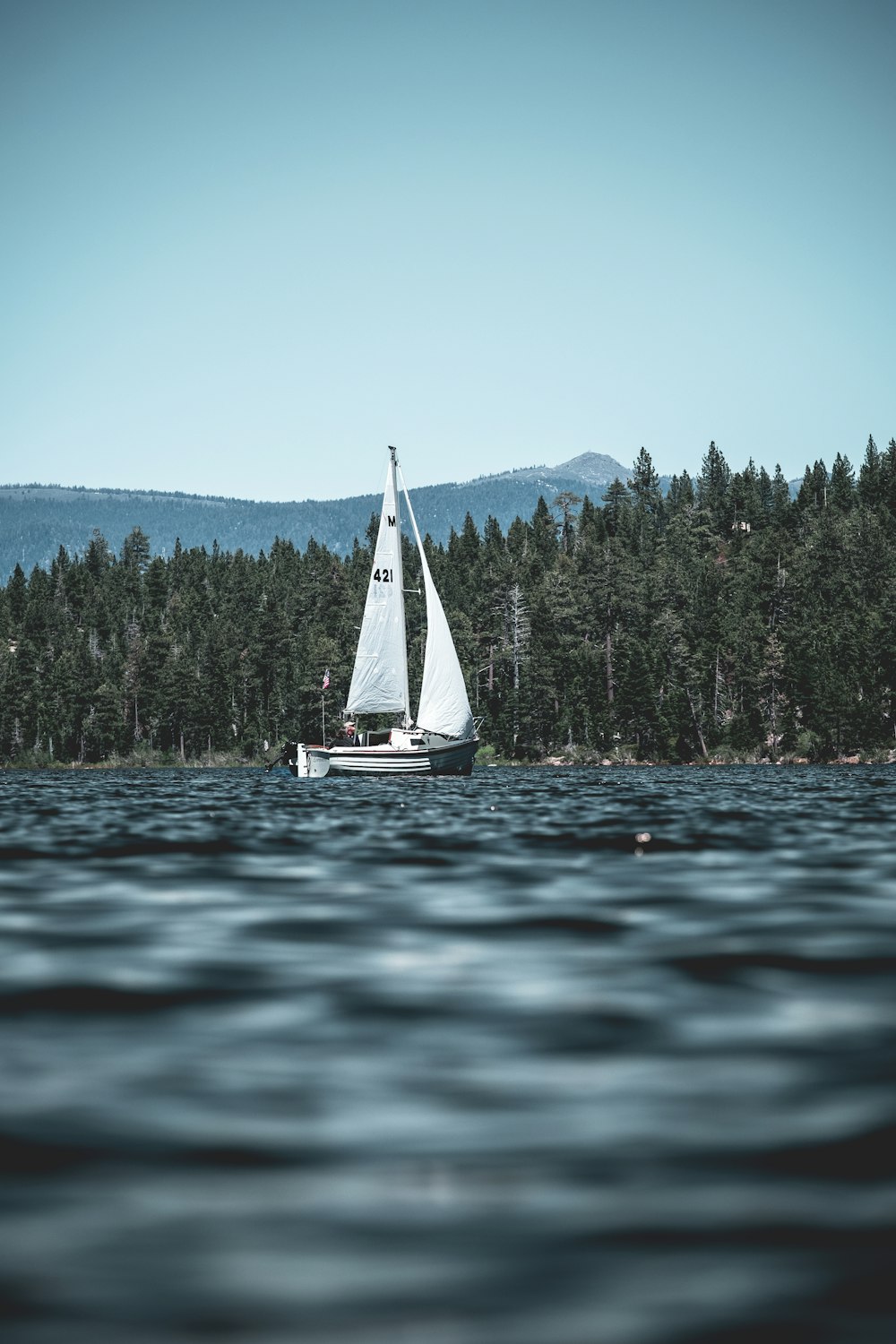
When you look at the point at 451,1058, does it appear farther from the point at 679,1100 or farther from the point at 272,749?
the point at 272,749

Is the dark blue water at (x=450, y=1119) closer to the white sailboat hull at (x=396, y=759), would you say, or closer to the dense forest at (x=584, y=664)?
the white sailboat hull at (x=396, y=759)

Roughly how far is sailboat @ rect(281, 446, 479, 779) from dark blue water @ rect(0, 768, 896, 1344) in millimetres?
52260

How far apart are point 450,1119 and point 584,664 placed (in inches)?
5438

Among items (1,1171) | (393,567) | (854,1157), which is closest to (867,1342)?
(854,1157)

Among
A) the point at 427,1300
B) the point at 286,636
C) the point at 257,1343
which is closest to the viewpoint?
the point at 257,1343

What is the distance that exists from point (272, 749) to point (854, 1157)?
15155cm

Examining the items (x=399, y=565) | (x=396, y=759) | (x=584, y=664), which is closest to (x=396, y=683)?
(x=396, y=759)

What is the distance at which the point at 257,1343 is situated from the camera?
12.0 ft

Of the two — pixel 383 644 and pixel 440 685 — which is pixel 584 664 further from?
pixel 383 644

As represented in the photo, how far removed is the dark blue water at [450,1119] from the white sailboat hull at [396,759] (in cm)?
5381

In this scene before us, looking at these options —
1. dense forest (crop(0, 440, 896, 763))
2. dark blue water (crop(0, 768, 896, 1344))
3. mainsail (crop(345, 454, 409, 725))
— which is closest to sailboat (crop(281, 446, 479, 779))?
mainsail (crop(345, 454, 409, 725))

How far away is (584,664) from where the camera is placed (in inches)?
5630

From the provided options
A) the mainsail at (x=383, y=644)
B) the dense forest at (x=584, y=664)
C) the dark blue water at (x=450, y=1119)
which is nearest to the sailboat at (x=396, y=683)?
the mainsail at (x=383, y=644)

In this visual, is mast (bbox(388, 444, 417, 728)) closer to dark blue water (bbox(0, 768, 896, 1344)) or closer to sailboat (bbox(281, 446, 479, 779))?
sailboat (bbox(281, 446, 479, 779))
